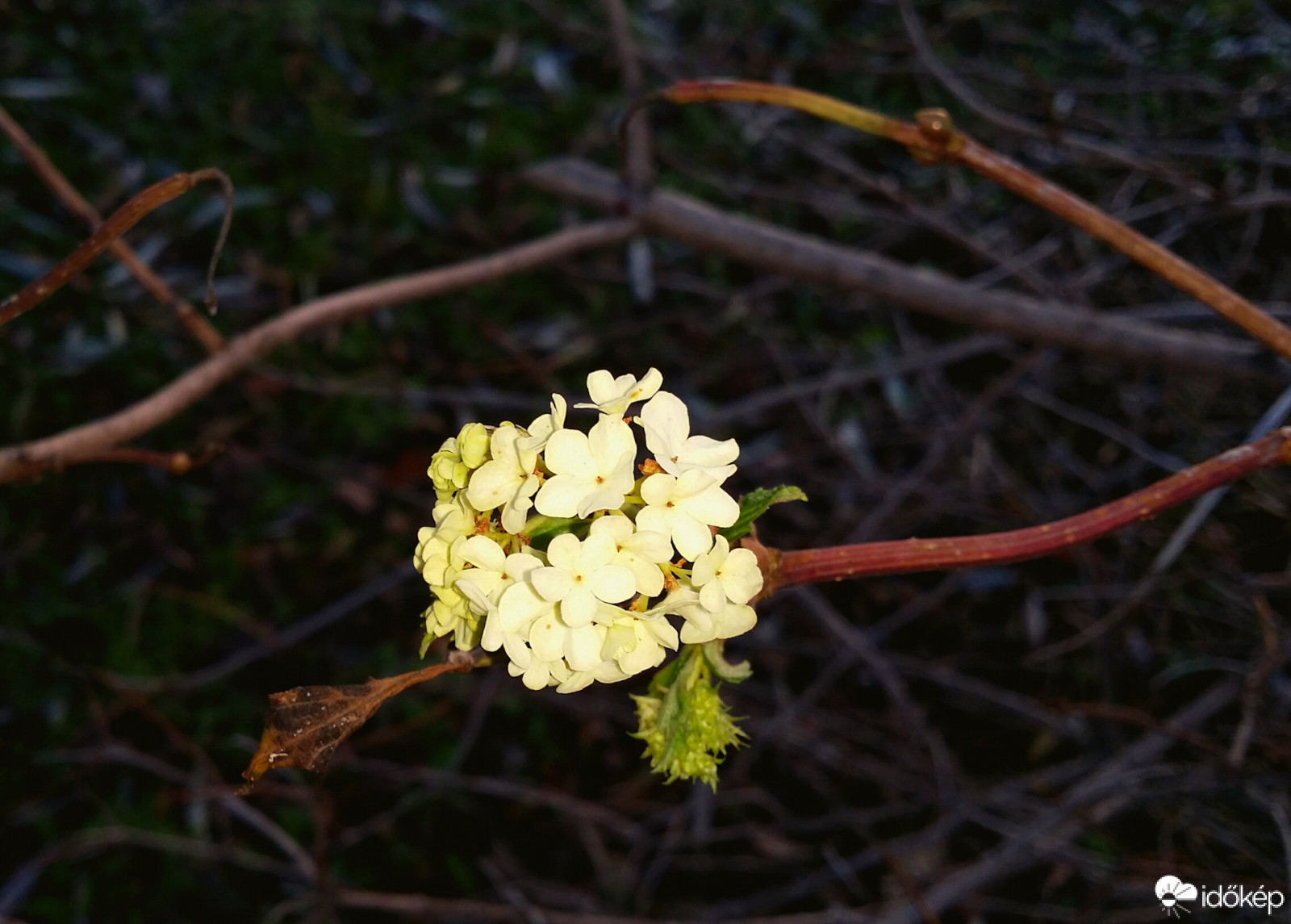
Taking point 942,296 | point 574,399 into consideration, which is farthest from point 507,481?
point 574,399

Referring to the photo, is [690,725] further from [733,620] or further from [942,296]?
[942,296]

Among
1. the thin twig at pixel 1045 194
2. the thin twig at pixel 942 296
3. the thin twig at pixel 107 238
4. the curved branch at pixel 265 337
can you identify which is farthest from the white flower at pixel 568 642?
the thin twig at pixel 942 296

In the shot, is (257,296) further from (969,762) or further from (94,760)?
(969,762)

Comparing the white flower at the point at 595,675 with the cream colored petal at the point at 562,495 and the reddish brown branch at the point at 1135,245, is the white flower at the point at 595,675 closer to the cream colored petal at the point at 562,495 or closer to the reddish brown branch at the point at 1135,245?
the cream colored petal at the point at 562,495

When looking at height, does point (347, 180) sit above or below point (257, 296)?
above

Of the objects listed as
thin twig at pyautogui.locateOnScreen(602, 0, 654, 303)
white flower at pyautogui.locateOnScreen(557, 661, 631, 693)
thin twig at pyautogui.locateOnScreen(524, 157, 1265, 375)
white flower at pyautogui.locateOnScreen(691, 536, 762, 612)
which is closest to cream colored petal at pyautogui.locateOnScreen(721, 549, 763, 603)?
white flower at pyautogui.locateOnScreen(691, 536, 762, 612)

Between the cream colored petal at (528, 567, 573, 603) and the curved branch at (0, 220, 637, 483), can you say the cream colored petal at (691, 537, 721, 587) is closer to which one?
the cream colored petal at (528, 567, 573, 603)

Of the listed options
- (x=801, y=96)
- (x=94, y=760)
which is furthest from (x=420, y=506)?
(x=801, y=96)
